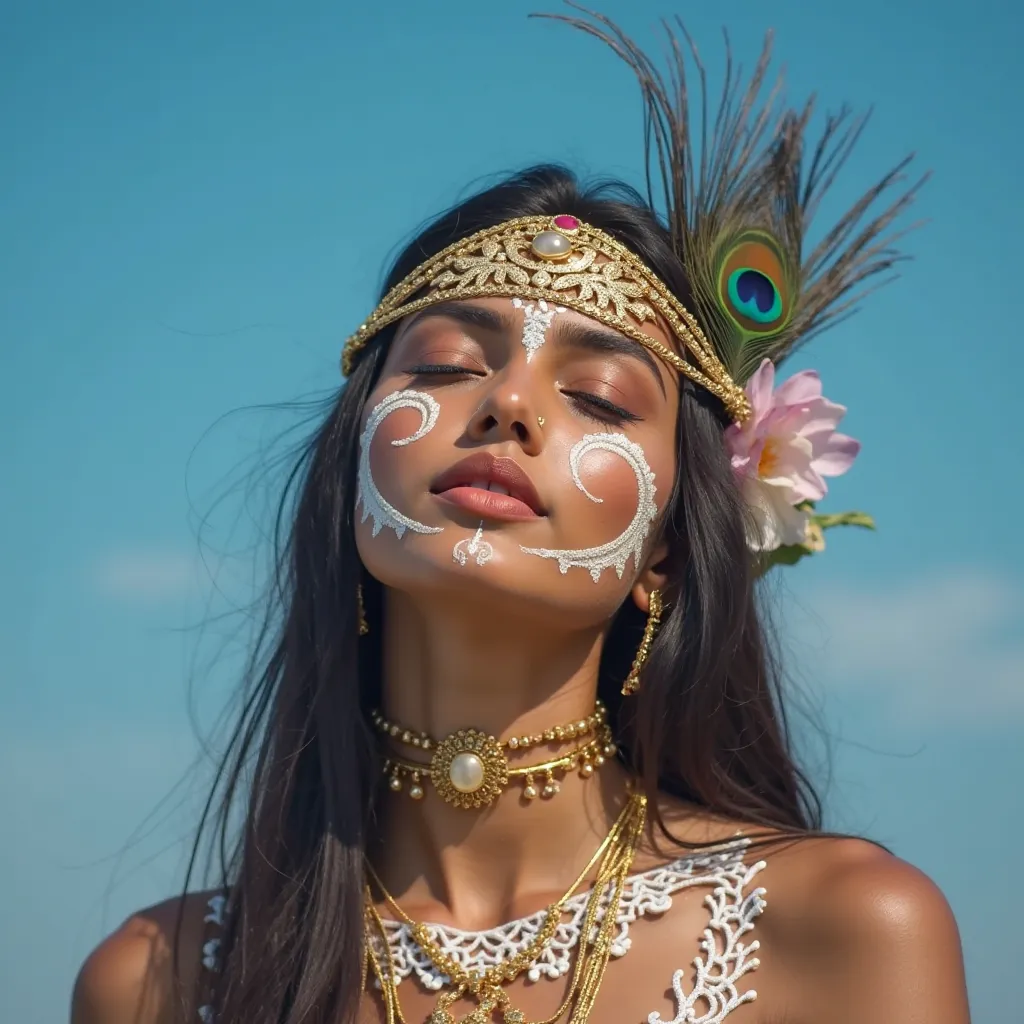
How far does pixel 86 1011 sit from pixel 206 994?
0.36m

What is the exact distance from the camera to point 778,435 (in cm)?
454

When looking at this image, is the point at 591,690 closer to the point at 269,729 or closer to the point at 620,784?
the point at 620,784

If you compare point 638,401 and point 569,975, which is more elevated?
point 638,401

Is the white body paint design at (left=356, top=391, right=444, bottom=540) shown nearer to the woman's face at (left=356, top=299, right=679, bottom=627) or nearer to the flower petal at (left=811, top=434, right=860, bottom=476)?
the woman's face at (left=356, top=299, right=679, bottom=627)

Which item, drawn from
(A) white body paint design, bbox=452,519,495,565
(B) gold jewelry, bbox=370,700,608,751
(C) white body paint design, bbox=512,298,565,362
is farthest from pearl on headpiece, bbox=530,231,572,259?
(B) gold jewelry, bbox=370,700,608,751

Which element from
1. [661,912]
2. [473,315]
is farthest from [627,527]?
[661,912]

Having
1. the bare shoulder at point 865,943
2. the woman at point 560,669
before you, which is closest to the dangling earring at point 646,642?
the woman at point 560,669

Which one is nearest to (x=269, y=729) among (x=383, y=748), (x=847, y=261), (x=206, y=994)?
(x=383, y=748)

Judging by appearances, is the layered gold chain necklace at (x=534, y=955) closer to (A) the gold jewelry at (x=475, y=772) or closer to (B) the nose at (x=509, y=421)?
(A) the gold jewelry at (x=475, y=772)

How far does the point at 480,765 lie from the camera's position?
3998mm

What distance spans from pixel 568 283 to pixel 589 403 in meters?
0.35

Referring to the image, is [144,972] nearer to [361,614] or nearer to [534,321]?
[361,614]

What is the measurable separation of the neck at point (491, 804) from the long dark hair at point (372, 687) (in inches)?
5.6

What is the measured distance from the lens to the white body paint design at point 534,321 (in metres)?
4.06
